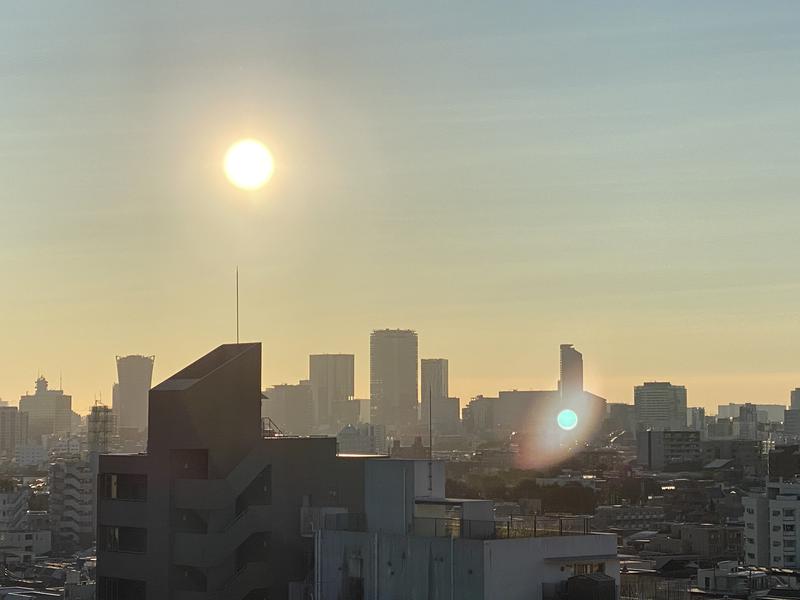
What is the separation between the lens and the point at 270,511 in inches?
1432

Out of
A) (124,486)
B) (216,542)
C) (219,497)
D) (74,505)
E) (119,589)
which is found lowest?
(74,505)

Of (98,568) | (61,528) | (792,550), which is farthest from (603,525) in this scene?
(98,568)

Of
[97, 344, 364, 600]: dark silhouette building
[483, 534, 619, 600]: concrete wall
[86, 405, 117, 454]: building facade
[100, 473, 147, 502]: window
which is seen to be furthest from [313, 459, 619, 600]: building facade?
[86, 405, 117, 454]: building facade

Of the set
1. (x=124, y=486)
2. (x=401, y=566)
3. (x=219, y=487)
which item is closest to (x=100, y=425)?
(x=124, y=486)

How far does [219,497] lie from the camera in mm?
35594

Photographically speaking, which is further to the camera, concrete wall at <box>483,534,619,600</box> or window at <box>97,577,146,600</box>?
window at <box>97,577,146,600</box>

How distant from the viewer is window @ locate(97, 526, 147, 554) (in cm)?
3703

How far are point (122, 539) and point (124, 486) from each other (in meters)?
1.50

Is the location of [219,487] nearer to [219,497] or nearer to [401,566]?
[219,497]

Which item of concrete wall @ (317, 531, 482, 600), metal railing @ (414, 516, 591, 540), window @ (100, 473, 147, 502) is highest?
window @ (100, 473, 147, 502)

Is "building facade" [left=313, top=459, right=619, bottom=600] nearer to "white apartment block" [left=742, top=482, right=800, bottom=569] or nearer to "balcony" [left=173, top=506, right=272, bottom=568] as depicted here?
"balcony" [left=173, top=506, right=272, bottom=568]

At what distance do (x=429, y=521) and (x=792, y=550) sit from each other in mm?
57027

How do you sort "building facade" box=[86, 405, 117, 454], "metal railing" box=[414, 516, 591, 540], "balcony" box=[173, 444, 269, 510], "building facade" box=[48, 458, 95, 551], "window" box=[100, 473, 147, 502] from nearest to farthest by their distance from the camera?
"metal railing" box=[414, 516, 591, 540], "balcony" box=[173, 444, 269, 510], "window" box=[100, 473, 147, 502], "building facade" box=[48, 458, 95, 551], "building facade" box=[86, 405, 117, 454]

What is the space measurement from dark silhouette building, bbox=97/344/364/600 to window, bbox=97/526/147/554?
5 centimetres
